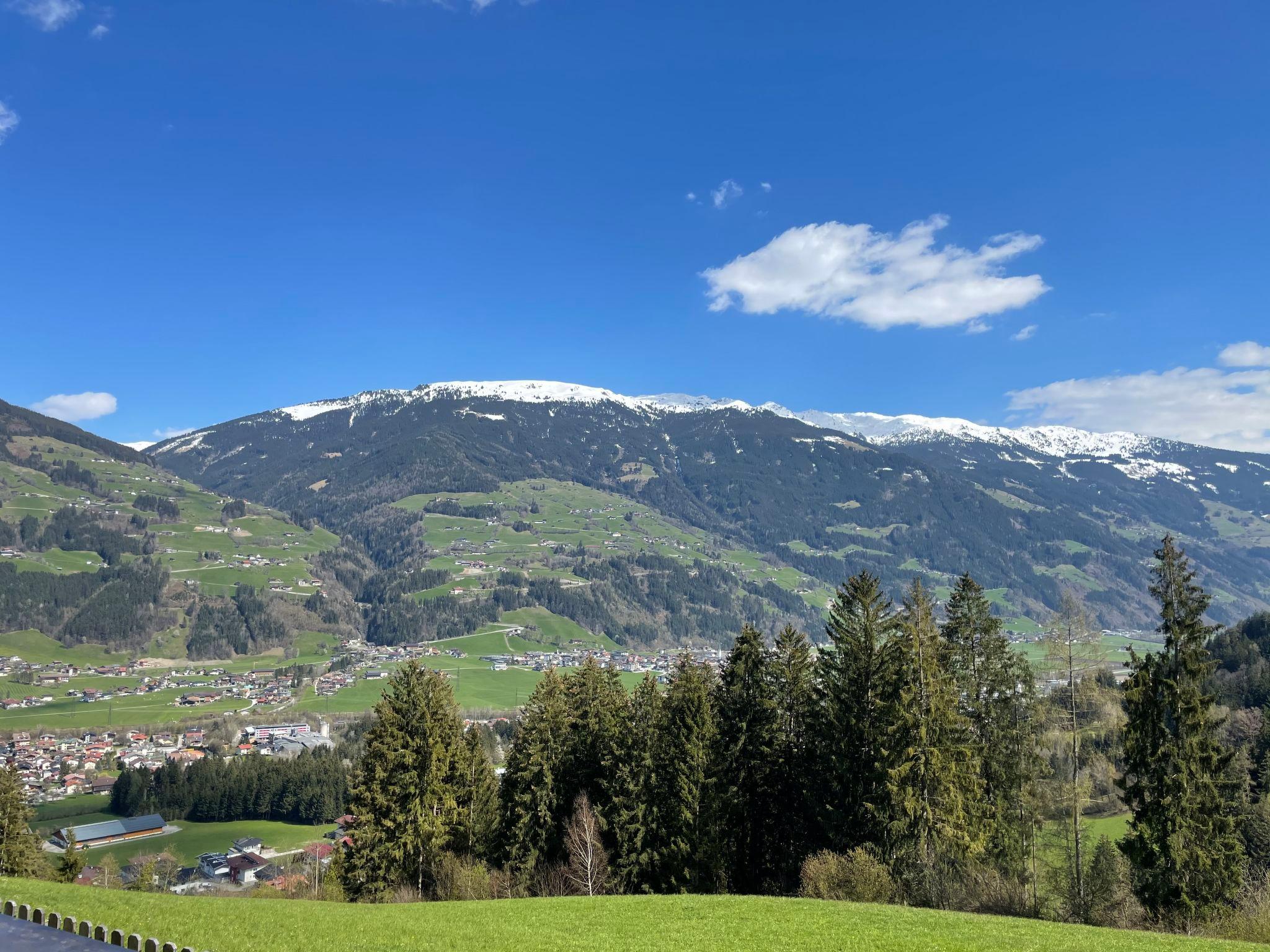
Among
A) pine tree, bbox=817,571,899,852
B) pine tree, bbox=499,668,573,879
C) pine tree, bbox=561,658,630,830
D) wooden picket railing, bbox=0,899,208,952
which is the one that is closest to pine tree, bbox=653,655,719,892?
pine tree, bbox=561,658,630,830

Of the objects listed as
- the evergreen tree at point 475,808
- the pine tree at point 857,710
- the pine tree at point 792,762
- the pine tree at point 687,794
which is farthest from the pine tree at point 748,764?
the evergreen tree at point 475,808

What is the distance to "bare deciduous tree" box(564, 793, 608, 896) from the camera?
3269 cm

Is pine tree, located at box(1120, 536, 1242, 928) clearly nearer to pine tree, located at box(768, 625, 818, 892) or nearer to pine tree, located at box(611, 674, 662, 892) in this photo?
pine tree, located at box(768, 625, 818, 892)

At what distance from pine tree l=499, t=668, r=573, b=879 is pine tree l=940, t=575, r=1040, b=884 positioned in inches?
769

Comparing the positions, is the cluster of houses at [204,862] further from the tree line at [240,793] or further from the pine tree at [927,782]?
the pine tree at [927,782]

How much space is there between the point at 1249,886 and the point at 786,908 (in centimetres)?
1898

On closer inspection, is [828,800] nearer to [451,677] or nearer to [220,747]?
[220,747]

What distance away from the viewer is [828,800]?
30297 millimetres

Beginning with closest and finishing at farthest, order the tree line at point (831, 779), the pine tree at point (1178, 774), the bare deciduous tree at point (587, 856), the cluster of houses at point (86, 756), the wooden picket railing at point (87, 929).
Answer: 1. the wooden picket railing at point (87, 929)
2. the pine tree at point (1178, 774)
3. the tree line at point (831, 779)
4. the bare deciduous tree at point (587, 856)
5. the cluster of houses at point (86, 756)

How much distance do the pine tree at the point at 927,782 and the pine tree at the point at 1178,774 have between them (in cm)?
522

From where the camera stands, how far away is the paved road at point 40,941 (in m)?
12.9

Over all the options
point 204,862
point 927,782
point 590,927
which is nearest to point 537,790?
point 590,927

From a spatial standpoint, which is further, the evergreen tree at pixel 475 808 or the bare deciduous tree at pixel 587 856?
the evergreen tree at pixel 475 808

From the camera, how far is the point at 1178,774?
79.0ft
